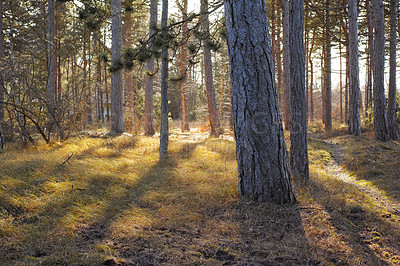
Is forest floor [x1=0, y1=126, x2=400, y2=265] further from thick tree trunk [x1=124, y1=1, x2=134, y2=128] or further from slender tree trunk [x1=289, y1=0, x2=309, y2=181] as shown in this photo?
thick tree trunk [x1=124, y1=1, x2=134, y2=128]

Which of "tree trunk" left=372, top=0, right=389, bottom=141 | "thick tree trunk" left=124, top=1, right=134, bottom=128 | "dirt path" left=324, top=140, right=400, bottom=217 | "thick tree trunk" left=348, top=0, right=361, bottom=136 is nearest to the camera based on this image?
"dirt path" left=324, top=140, right=400, bottom=217

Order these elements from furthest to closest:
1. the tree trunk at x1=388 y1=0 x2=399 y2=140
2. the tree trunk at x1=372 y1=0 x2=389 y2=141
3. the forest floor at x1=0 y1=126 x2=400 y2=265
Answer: the tree trunk at x1=388 y1=0 x2=399 y2=140
the tree trunk at x1=372 y1=0 x2=389 y2=141
the forest floor at x1=0 y1=126 x2=400 y2=265

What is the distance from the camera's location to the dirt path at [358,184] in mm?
4047

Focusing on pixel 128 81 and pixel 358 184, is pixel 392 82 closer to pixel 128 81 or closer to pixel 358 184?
pixel 358 184

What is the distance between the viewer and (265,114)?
11.0ft

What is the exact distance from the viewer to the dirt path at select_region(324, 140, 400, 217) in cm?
405

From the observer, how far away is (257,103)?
334 cm

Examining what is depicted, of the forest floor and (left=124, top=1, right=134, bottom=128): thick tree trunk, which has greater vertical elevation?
(left=124, top=1, right=134, bottom=128): thick tree trunk

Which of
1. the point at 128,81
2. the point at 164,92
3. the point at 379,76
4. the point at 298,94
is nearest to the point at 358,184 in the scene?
the point at 298,94

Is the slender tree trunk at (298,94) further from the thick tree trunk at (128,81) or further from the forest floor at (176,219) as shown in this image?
the thick tree trunk at (128,81)

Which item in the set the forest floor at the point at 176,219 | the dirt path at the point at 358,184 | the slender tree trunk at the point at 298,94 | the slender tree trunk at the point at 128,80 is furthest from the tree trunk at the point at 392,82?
the slender tree trunk at the point at 128,80

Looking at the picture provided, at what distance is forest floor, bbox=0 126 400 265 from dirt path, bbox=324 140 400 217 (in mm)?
33

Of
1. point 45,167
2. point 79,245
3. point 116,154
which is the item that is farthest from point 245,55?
point 116,154

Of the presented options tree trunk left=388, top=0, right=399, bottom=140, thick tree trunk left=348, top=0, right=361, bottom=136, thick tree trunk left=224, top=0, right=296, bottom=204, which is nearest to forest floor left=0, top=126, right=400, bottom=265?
thick tree trunk left=224, top=0, right=296, bottom=204
